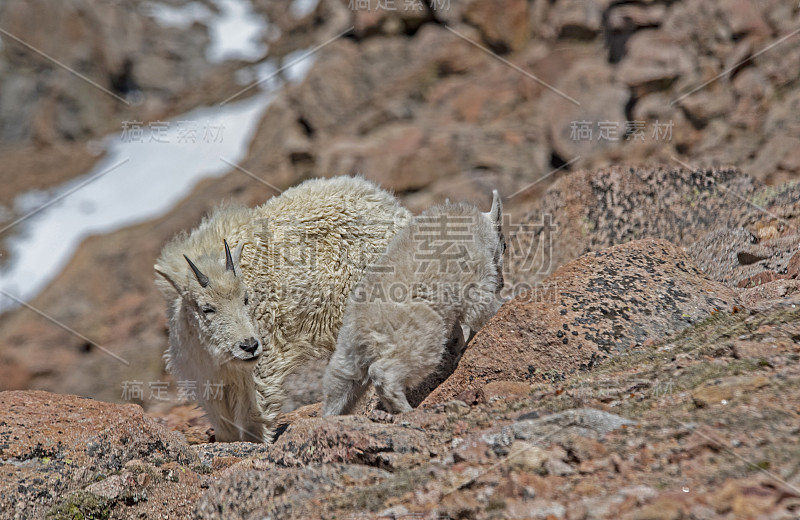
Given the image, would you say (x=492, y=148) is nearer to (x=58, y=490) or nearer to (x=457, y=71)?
(x=457, y=71)

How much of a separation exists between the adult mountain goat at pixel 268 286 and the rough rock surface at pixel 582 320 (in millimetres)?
1771

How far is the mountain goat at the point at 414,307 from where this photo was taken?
6039mm

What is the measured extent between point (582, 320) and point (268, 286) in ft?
10.0

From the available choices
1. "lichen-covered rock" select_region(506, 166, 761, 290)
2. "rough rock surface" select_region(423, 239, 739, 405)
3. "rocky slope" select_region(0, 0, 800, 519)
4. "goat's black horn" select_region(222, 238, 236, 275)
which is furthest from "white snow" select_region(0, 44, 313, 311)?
"rough rock surface" select_region(423, 239, 739, 405)

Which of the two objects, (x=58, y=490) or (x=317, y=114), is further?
(x=317, y=114)

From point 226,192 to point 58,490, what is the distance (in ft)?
63.8

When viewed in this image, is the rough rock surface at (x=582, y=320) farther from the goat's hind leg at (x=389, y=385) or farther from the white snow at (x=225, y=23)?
the white snow at (x=225, y=23)

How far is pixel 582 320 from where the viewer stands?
626 centimetres

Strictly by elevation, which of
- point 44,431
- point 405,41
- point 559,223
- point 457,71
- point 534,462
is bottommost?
point 534,462

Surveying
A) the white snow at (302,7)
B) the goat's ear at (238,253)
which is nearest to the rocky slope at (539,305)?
the goat's ear at (238,253)

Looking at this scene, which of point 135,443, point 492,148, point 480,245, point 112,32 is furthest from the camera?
point 112,32

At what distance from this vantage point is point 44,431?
5.93 metres

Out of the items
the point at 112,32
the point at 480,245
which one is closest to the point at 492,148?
the point at 480,245

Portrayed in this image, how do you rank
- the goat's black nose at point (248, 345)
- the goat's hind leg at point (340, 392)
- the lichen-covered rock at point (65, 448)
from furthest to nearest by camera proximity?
the goat's black nose at point (248, 345) → the goat's hind leg at point (340, 392) → the lichen-covered rock at point (65, 448)
